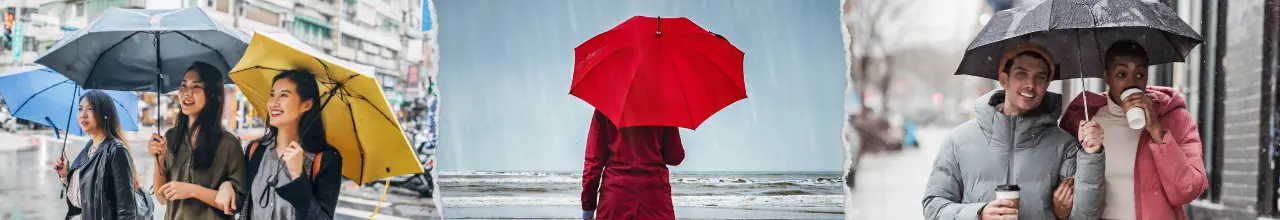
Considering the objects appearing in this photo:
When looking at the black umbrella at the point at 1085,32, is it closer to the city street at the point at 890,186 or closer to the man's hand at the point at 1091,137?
the man's hand at the point at 1091,137

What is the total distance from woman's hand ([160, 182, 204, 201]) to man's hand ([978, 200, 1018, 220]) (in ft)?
9.84

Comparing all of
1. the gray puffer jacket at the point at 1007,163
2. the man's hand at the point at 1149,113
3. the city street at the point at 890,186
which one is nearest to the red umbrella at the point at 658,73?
the gray puffer jacket at the point at 1007,163

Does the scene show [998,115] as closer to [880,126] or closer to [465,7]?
[880,126]

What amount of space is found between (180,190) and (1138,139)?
11.4 feet

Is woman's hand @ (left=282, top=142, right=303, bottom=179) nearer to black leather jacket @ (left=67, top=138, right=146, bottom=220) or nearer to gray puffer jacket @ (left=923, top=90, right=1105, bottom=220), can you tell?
black leather jacket @ (left=67, top=138, right=146, bottom=220)

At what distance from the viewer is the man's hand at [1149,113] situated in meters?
2.84

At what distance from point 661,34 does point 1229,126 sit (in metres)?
2.29

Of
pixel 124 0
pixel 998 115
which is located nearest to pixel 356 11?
pixel 124 0

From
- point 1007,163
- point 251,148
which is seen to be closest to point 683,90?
point 1007,163

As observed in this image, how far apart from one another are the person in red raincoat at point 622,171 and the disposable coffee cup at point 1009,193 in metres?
1.10

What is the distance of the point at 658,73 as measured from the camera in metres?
3.52

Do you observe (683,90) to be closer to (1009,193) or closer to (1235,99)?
(1009,193)

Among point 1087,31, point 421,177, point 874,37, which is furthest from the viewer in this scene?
point 421,177

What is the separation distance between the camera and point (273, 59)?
3771 millimetres
